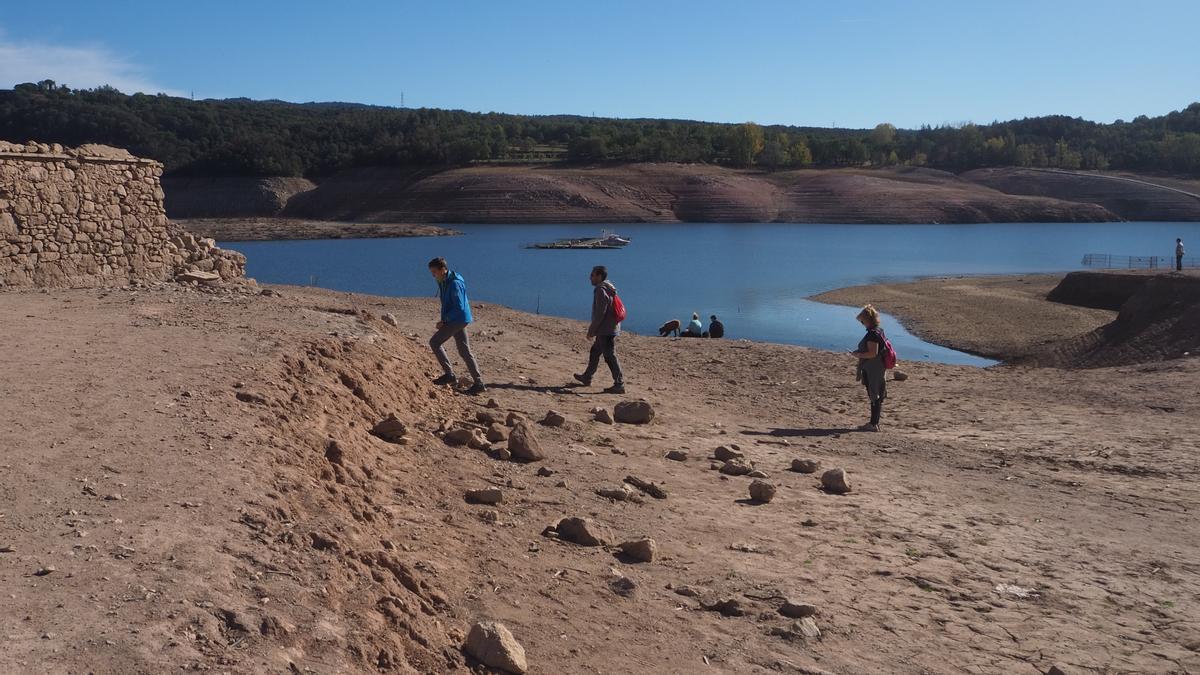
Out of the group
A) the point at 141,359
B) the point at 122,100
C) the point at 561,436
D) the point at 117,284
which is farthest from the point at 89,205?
the point at 122,100

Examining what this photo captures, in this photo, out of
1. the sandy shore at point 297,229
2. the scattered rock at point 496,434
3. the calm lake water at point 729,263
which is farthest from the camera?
the sandy shore at point 297,229

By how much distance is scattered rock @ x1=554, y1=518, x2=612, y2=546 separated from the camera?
645cm

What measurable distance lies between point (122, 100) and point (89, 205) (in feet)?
331

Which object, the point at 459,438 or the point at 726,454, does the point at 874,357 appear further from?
the point at 459,438

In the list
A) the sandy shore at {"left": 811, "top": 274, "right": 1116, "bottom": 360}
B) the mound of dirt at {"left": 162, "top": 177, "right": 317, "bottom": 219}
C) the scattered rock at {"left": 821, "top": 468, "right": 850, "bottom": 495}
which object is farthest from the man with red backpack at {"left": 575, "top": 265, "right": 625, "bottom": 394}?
the mound of dirt at {"left": 162, "top": 177, "right": 317, "bottom": 219}

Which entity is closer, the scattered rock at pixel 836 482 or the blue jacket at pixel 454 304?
the scattered rock at pixel 836 482

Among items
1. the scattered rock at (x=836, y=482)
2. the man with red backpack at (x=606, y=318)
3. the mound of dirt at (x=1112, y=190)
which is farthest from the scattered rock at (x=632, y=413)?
the mound of dirt at (x=1112, y=190)

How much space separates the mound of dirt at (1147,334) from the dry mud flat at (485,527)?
7849mm

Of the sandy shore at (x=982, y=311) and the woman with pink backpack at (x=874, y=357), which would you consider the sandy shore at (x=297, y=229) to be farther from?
the woman with pink backpack at (x=874, y=357)

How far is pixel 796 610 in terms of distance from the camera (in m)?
5.85

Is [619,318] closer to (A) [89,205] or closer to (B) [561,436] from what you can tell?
(B) [561,436]

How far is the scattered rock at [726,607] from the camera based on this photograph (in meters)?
5.80

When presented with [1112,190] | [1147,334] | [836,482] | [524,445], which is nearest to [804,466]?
[836,482]

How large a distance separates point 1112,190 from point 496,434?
10208 centimetres
